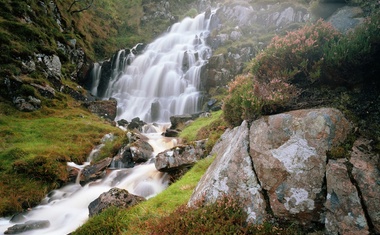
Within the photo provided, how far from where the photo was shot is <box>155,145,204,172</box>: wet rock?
10477 mm

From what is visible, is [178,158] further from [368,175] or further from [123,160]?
[368,175]

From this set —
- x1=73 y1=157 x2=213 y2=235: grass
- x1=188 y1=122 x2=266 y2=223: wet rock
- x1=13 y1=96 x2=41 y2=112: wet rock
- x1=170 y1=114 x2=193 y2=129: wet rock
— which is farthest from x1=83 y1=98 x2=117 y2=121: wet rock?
x1=188 y1=122 x2=266 y2=223: wet rock

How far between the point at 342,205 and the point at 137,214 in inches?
210

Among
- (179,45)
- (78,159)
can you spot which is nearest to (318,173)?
(78,159)

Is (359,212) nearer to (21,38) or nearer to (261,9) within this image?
(21,38)

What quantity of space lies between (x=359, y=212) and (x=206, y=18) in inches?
1924

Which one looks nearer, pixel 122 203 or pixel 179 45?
pixel 122 203

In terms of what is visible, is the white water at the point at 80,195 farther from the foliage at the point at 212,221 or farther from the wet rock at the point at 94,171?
the foliage at the point at 212,221

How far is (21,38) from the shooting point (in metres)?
22.4

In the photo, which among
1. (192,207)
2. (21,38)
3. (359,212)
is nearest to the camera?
(359,212)

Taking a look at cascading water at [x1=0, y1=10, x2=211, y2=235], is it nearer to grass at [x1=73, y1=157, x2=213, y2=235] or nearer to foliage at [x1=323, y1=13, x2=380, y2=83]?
grass at [x1=73, y1=157, x2=213, y2=235]

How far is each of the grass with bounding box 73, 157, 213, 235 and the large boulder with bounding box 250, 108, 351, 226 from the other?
260 centimetres

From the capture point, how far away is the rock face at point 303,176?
4.18 meters

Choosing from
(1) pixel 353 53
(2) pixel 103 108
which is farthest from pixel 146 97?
(1) pixel 353 53
